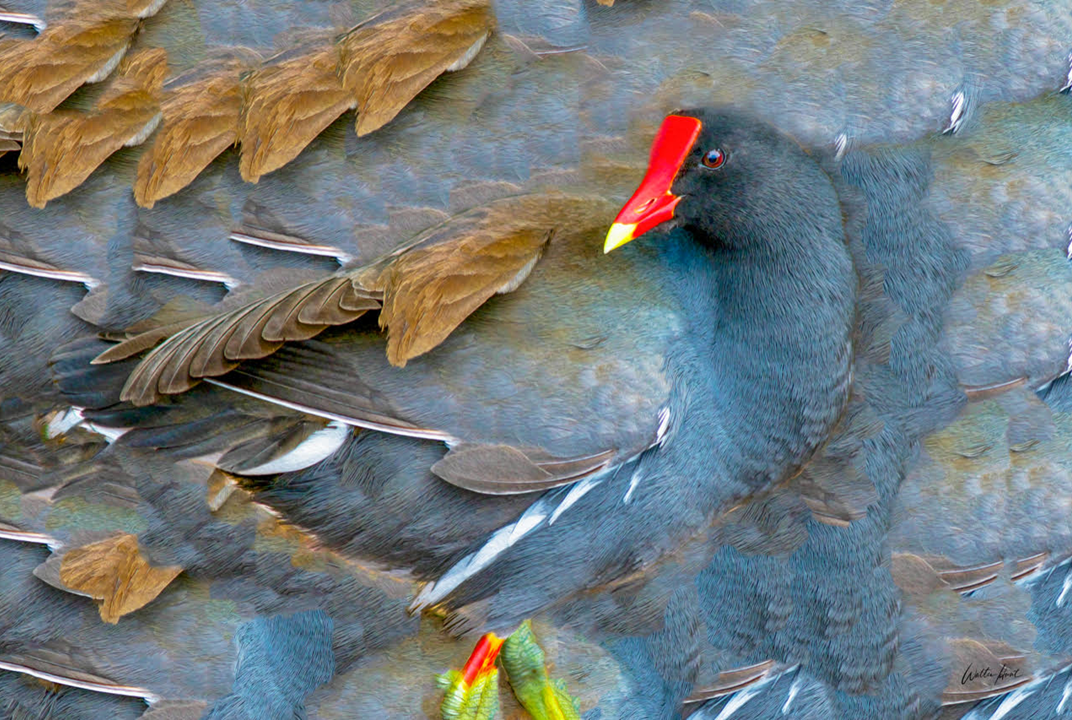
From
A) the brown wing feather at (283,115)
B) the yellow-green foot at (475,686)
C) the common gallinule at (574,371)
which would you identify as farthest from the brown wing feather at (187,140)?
the yellow-green foot at (475,686)

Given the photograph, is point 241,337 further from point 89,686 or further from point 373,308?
point 89,686

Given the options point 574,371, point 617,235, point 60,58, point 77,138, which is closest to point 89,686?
point 77,138

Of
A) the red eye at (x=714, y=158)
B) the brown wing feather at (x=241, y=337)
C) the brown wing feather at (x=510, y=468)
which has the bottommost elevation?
the brown wing feather at (x=510, y=468)

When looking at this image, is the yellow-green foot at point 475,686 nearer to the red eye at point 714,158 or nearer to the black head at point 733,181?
the black head at point 733,181

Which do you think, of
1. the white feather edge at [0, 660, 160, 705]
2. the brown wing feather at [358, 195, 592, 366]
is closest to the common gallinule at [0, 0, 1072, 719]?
the white feather edge at [0, 660, 160, 705]

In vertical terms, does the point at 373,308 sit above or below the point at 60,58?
below

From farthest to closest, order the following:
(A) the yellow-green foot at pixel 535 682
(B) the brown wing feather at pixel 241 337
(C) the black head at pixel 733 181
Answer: (A) the yellow-green foot at pixel 535 682, (C) the black head at pixel 733 181, (B) the brown wing feather at pixel 241 337

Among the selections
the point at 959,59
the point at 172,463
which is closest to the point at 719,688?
the point at 172,463
